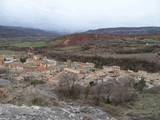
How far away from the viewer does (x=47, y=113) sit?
11.2 meters

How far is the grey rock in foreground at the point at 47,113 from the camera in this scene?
34.1 ft

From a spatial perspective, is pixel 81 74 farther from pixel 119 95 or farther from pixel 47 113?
pixel 47 113

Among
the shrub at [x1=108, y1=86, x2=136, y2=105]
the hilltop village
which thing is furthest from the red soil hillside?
the shrub at [x1=108, y1=86, x2=136, y2=105]

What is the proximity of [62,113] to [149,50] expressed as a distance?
7812 centimetres

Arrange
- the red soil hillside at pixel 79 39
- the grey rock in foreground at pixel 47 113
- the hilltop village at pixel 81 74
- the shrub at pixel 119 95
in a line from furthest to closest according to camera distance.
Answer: the red soil hillside at pixel 79 39 < the hilltop village at pixel 81 74 < the shrub at pixel 119 95 < the grey rock in foreground at pixel 47 113

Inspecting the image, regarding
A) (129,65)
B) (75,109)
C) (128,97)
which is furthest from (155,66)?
(75,109)

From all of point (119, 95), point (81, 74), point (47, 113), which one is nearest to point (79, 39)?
point (81, 74)

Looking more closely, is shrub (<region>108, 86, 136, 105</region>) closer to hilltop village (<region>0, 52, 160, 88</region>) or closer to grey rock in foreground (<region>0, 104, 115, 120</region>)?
grey rock in foreground (<region>0, 104, 115, 120</region>)

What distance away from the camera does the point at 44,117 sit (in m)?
10.7

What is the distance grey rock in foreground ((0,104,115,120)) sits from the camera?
1040 centimetres

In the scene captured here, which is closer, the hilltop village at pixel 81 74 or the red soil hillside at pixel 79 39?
the hilltop village at pixel 81 74

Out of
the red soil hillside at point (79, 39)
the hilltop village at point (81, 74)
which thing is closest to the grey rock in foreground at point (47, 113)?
the hilltop village at point (81, 74)

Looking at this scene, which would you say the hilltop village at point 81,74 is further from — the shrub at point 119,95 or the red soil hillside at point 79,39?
the red soil hillside at point 79,39

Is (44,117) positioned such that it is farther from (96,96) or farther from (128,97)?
(128,97)
